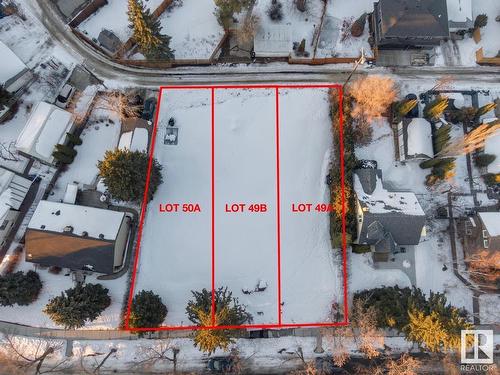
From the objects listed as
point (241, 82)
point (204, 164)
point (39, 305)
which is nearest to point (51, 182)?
point (39, 305)

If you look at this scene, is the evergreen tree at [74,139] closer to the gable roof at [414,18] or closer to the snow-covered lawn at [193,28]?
the snow-covered lawn at [193,28]

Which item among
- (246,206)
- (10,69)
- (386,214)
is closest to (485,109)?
(386,214)

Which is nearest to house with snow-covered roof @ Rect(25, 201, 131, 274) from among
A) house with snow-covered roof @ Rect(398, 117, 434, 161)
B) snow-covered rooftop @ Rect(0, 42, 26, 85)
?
snow-covered rooftop @ Rect(0, 42, 26, 85)

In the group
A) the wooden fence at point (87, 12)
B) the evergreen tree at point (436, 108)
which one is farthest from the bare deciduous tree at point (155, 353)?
the evergreen tree at point (436, 108)

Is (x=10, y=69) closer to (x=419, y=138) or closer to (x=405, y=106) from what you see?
(x=405, y=106)

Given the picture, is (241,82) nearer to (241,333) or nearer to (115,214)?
(115,214)

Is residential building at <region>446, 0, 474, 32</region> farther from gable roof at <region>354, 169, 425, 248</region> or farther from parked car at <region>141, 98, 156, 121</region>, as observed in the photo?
parked car at <region>141, 98, 156, 121</region>
